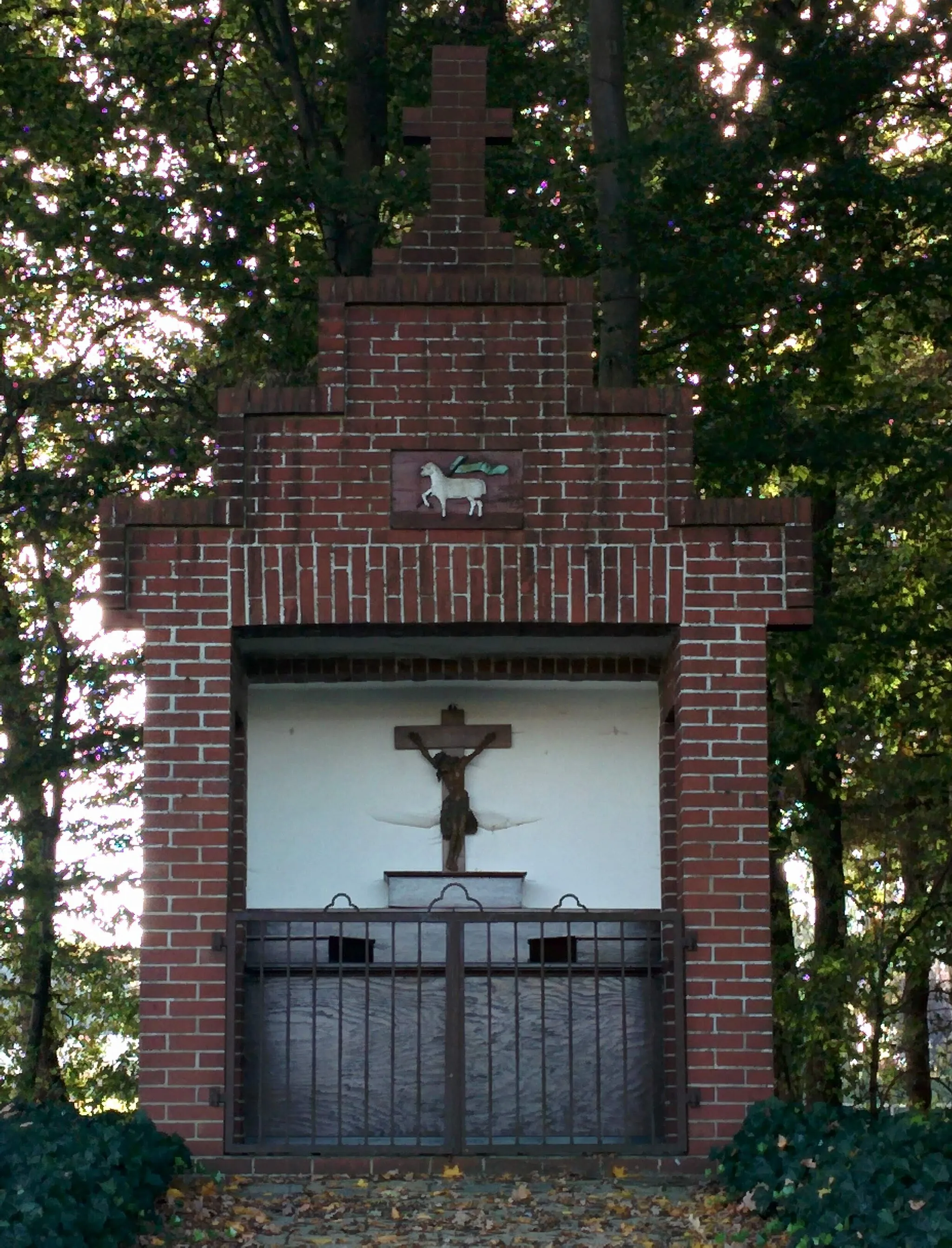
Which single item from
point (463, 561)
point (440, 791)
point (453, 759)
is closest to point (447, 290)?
point (463, 561)

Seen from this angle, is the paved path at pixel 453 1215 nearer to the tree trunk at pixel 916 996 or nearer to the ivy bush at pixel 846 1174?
the ivy bush at pixel 846 1174

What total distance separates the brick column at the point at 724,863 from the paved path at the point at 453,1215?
0.59 metres

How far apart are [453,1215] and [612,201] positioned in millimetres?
8661

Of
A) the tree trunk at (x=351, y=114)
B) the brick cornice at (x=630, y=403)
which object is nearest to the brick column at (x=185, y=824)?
the brick cornice at (x=630, y=403)

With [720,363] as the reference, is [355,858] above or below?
below

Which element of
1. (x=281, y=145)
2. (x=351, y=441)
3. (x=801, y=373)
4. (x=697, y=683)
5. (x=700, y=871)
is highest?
(x=281, y=145)

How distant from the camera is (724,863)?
8.34 meters

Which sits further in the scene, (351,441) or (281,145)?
(281,145)

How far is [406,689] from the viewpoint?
988cm

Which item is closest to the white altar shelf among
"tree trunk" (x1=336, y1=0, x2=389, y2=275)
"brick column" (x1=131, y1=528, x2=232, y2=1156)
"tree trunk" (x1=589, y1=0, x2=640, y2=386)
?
"brick column" (x1=131, y1=528, x2=232, y2=1156)

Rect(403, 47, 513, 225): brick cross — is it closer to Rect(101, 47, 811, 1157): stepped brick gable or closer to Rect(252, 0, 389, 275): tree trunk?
Rect(101, 47, 811, 1157): stepped brick gable

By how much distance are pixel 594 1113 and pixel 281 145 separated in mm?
10470

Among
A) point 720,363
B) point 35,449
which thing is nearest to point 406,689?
point 720,363

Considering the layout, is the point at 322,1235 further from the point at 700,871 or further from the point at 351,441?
the point at 351,441
